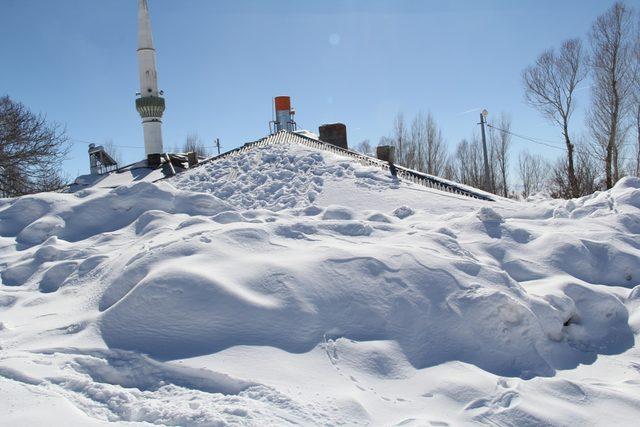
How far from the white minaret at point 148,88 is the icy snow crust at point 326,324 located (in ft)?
36.8

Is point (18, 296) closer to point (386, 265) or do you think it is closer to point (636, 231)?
point (386, 265)

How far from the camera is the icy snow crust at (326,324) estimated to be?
3.39 meters

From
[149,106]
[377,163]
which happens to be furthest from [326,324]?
[149,106]

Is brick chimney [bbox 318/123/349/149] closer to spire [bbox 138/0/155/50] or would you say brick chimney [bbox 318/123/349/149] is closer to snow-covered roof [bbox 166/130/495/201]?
snow-covered roof [bbox 166/130/495/201]

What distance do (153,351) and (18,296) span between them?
275cm

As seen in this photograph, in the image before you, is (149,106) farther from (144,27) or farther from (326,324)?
(326,324)

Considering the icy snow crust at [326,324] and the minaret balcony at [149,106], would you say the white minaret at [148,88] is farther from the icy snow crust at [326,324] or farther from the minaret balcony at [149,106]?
the icy snow crust at [326,324]

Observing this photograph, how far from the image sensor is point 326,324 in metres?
4.27

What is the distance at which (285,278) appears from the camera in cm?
470

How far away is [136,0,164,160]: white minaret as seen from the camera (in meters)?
17.9

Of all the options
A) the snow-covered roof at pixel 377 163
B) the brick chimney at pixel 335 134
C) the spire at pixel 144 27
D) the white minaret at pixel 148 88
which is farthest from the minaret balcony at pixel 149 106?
the brick chimney at pixel 335 134

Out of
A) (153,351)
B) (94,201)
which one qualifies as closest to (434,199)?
(94,201)

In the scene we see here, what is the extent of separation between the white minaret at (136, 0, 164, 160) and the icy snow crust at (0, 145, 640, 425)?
1121 centimetres

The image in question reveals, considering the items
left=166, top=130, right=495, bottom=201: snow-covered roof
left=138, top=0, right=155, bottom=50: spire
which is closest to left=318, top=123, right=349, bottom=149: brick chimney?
left=166, top=130, right=495, bottom=201: snow-covered roof
